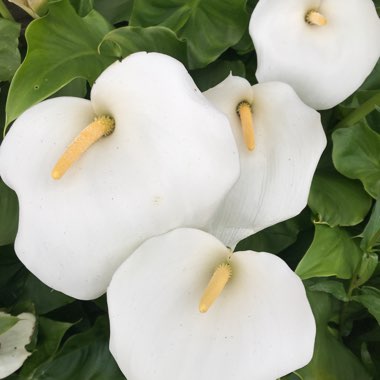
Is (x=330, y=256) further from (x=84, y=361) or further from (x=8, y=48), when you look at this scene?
(x=8, y=48)

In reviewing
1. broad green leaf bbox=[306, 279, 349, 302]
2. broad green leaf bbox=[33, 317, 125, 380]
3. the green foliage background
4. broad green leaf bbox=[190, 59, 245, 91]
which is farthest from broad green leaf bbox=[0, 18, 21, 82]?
broad green leaf bbox=[306, 279, 349, 302]

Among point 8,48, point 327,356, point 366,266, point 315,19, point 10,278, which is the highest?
point 315,19

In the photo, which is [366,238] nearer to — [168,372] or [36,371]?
[168,372]

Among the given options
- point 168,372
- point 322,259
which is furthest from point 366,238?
point 168,372

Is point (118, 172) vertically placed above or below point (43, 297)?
above

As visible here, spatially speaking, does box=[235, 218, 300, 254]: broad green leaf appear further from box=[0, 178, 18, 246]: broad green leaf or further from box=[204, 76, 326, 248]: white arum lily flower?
box=[0, 178, 18, 246]: broad green leaf

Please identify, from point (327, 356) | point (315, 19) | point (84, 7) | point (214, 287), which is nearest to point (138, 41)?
point (84, 7)
